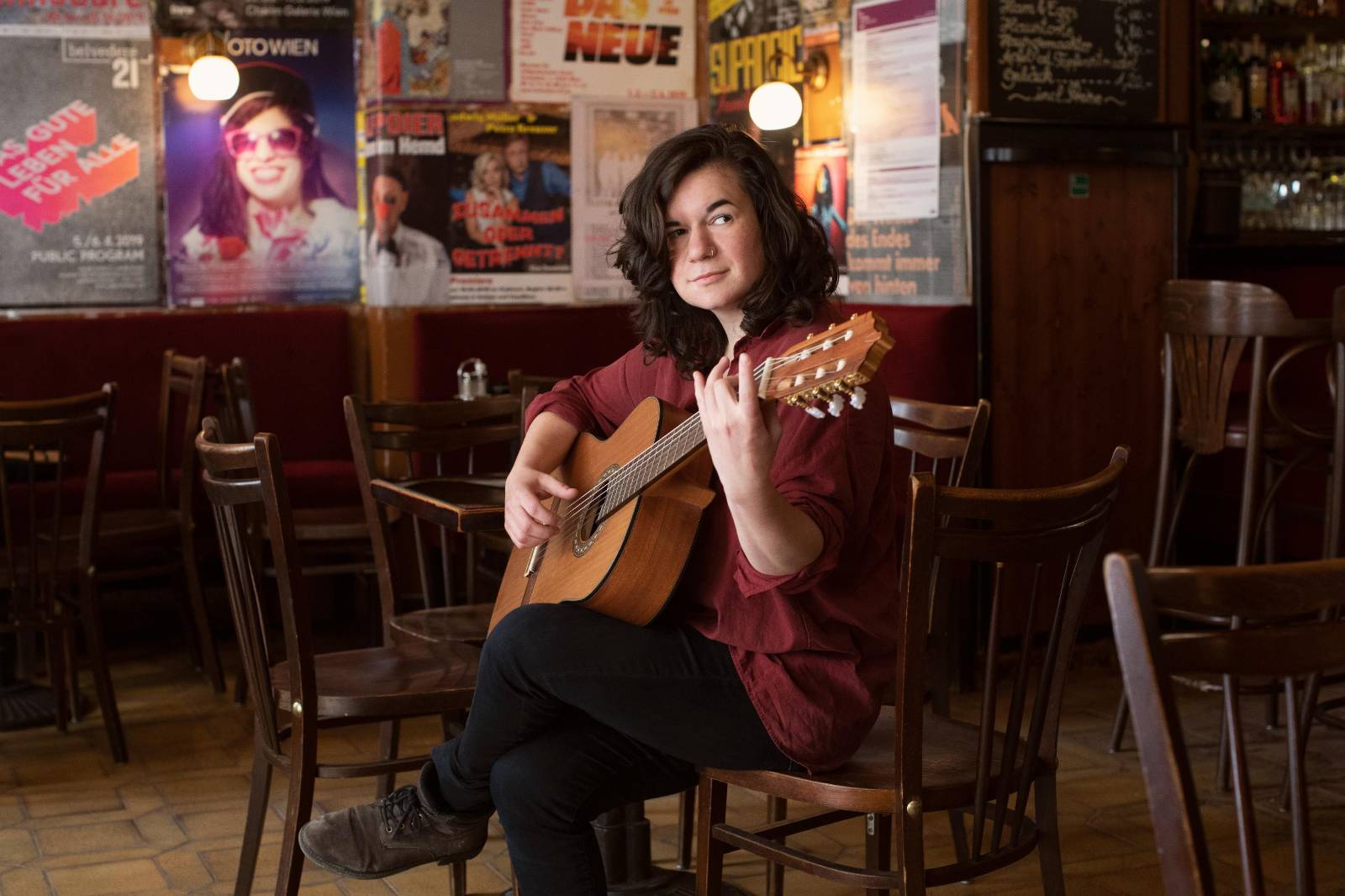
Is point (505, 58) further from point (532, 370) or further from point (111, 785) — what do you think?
point (111, 785)

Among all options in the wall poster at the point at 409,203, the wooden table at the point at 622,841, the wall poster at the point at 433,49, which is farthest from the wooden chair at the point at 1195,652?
the wall poster at the point at 433,49

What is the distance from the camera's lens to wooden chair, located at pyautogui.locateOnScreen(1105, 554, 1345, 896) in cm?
116

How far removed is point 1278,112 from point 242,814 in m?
4.86

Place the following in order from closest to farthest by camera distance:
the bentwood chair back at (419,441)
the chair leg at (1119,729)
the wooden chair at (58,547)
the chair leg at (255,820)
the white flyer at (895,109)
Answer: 1. the chair leg at (255,820)
2. the bentwood chair back at (419,441)
3. the wooden chair at (58,547)
4. the chair leg at (1119,729)
5. the white flyer at (895,109)

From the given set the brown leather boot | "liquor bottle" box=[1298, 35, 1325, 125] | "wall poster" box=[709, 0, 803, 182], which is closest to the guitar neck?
the brown leather boot

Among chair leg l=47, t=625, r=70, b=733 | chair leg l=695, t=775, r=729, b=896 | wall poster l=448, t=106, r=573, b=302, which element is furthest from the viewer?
wall poster l=448, t=106, r=573, b=302

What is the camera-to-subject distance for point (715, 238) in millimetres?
2275

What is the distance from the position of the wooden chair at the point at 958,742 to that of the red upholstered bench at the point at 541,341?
8.01 ft

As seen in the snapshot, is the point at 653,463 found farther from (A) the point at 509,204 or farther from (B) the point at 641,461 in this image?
(A) the point at 509,204

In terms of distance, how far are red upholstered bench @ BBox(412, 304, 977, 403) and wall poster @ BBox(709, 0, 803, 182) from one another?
74 cm

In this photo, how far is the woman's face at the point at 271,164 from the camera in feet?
18.8

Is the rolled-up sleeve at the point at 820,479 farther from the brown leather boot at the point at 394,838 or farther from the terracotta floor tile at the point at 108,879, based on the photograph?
the terracotta floor tile at the point at 108,879

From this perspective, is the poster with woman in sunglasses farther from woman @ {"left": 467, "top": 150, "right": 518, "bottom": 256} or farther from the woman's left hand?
the woman's left hand

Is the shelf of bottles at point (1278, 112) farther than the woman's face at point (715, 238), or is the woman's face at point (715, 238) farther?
the shelf of bottles at point (1278, 112)
